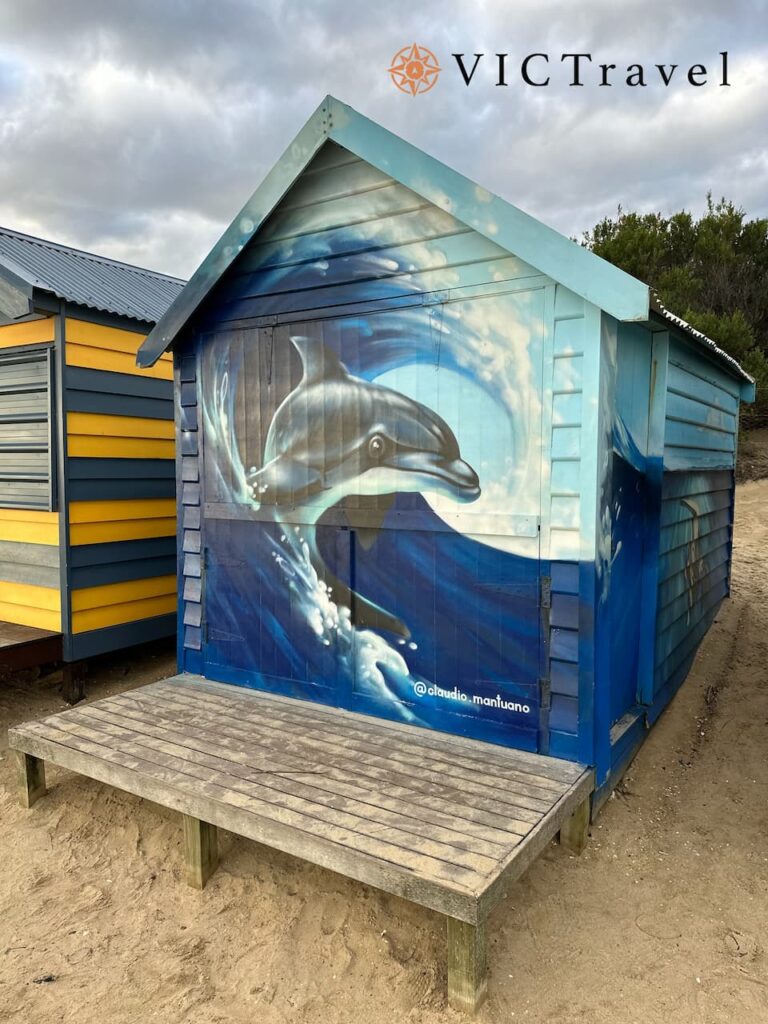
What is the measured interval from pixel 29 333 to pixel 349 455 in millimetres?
3051

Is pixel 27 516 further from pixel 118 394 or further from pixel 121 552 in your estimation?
pixel 118 394

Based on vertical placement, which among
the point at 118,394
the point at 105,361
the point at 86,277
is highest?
the point at 86,277

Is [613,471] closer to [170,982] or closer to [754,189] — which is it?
[170,982]

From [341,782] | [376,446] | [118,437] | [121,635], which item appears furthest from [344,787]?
[118,437]

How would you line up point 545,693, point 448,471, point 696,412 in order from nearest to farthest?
point 545,693 → point 448,471 → point 696,412

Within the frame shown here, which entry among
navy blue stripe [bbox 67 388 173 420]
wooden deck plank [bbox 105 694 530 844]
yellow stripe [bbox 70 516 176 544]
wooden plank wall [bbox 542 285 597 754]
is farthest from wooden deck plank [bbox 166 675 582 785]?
navy blue stripe [bbox 67 388 173 420]

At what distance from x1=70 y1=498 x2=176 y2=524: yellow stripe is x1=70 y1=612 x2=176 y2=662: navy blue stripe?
898 millimetres

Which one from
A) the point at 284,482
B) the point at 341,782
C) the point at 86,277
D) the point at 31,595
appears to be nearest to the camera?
the point at 341,782

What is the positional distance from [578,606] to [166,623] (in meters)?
4.03

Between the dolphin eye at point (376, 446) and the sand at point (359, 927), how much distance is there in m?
2.14

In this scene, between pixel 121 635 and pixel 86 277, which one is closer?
pixel 121 635

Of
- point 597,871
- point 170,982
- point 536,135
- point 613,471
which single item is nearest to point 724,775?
point 597,871

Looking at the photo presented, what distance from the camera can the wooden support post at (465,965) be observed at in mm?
2217

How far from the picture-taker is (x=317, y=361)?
12.6 ft
